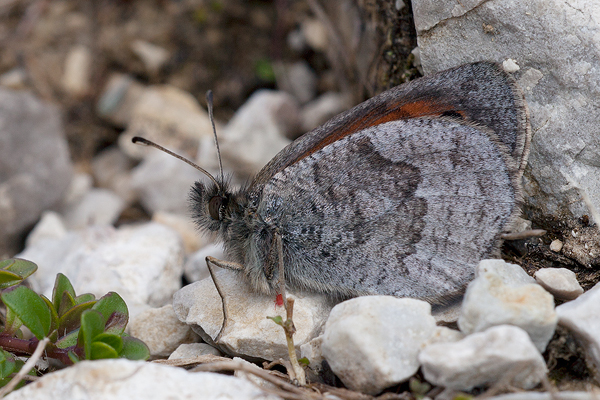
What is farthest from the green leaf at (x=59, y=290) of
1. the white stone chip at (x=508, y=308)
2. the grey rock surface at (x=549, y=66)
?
the grey rock surface at (x=549, y=66)

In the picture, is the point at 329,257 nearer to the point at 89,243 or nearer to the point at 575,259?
the point at 575,259

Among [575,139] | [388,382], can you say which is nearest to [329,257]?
[388,382]

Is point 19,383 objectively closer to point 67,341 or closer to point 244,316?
point 67,341

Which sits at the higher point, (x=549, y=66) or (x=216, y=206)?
(x=549, y=66)

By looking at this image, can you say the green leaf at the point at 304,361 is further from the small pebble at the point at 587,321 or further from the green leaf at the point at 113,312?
the small pebble at the point at 587,321

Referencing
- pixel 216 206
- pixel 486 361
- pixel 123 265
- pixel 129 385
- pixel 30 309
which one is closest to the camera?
pixel 486 361

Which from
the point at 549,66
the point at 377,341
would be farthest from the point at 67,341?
the point at 549,66
